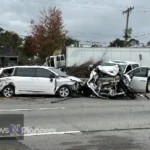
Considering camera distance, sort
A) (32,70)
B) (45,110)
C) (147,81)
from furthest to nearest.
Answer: (147,81)
(32,70)
(45,110)

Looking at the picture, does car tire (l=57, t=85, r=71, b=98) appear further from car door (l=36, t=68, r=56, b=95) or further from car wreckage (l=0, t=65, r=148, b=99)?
car door (l=36, t=68, r=56, b=95)

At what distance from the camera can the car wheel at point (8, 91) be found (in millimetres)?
17906

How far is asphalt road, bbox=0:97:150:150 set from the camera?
7.58 metres

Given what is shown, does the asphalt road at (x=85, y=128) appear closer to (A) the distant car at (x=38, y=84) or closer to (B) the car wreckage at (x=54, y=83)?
(B) the car wreckage at (x=54, y=83)

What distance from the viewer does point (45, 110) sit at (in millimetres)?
13008

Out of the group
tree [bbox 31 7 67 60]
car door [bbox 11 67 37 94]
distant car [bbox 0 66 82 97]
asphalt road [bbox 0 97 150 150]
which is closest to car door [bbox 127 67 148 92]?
distant car [bbox 0 66 82 97]

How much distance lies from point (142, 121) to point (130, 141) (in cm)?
Answer: 288

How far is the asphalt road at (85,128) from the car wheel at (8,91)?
171 inches

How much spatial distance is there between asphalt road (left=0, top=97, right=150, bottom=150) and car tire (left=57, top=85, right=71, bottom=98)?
4.36 metres

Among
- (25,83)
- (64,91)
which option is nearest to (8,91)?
(25,83)

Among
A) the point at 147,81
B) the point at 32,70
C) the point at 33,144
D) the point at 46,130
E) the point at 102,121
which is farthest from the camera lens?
the point at 147,81

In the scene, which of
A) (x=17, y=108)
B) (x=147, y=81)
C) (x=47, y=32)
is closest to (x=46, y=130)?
(x=17, y=108)

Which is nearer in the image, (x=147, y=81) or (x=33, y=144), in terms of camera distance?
(x=33, y=144)

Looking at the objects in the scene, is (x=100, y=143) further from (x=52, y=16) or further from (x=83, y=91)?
(x=52, y=16)
